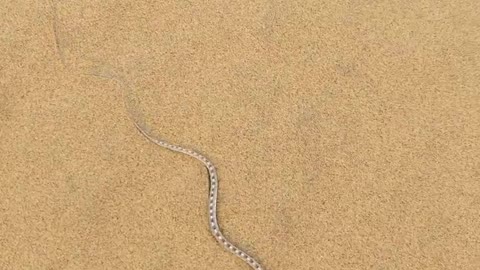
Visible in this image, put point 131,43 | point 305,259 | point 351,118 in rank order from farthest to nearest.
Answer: point 131,43, point 351,118, point 305,259

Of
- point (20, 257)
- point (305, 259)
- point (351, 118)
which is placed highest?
point (351, 118)

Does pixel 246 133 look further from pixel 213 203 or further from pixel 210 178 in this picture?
pixel 213 203

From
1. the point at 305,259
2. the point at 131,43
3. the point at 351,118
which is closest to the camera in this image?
the point at 305,259

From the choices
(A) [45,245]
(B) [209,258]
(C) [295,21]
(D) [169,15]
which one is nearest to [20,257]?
(A) [45,245]

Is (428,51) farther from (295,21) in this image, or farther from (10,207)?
(10,207)

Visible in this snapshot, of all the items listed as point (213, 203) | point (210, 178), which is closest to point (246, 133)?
point (210, 178)
